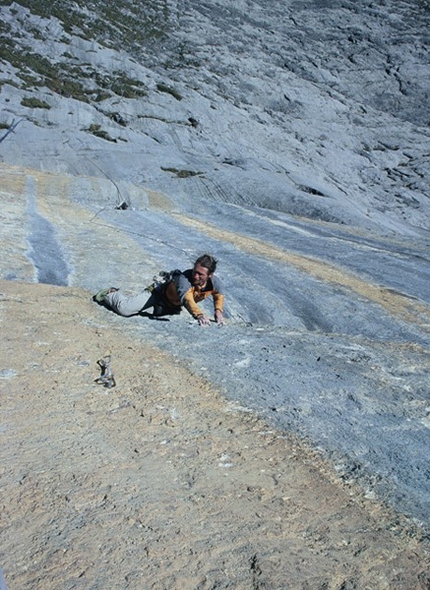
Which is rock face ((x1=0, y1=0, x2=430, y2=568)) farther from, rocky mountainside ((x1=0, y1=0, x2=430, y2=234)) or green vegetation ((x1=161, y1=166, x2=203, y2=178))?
green vegetation ((x1=161, y1=166, x2=203, y2=178))

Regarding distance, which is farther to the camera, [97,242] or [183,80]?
[183,80]

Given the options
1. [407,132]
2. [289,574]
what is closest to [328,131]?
[407,132]

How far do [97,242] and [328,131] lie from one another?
1993 centimetres

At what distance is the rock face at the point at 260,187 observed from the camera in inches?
250

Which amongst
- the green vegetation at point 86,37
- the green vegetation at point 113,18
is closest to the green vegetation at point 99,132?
the green vegetation at point 86,37

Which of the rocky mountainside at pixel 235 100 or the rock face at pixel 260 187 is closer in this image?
the rock face at pixel 260 187

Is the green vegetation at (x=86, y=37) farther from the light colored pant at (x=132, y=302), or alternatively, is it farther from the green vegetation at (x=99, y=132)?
the light colored pant at (x=132, y=302)

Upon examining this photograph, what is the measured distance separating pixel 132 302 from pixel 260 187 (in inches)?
546

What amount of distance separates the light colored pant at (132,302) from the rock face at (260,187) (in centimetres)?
21

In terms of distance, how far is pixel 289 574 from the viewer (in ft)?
11.0

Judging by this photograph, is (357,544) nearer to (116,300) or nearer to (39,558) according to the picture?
(39,558)

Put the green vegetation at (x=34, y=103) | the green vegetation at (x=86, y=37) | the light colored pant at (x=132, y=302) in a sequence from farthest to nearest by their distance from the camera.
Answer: the green vegetation at (x=86, y=37)
the green vegetation at (x=34, y=103)
the light colored pant at (x=132, y=302)

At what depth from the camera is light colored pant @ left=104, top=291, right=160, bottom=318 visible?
26.2 feet

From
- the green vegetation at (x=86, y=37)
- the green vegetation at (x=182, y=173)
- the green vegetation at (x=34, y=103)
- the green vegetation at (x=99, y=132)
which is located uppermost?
the green vegetation at (x=86, y=37)
